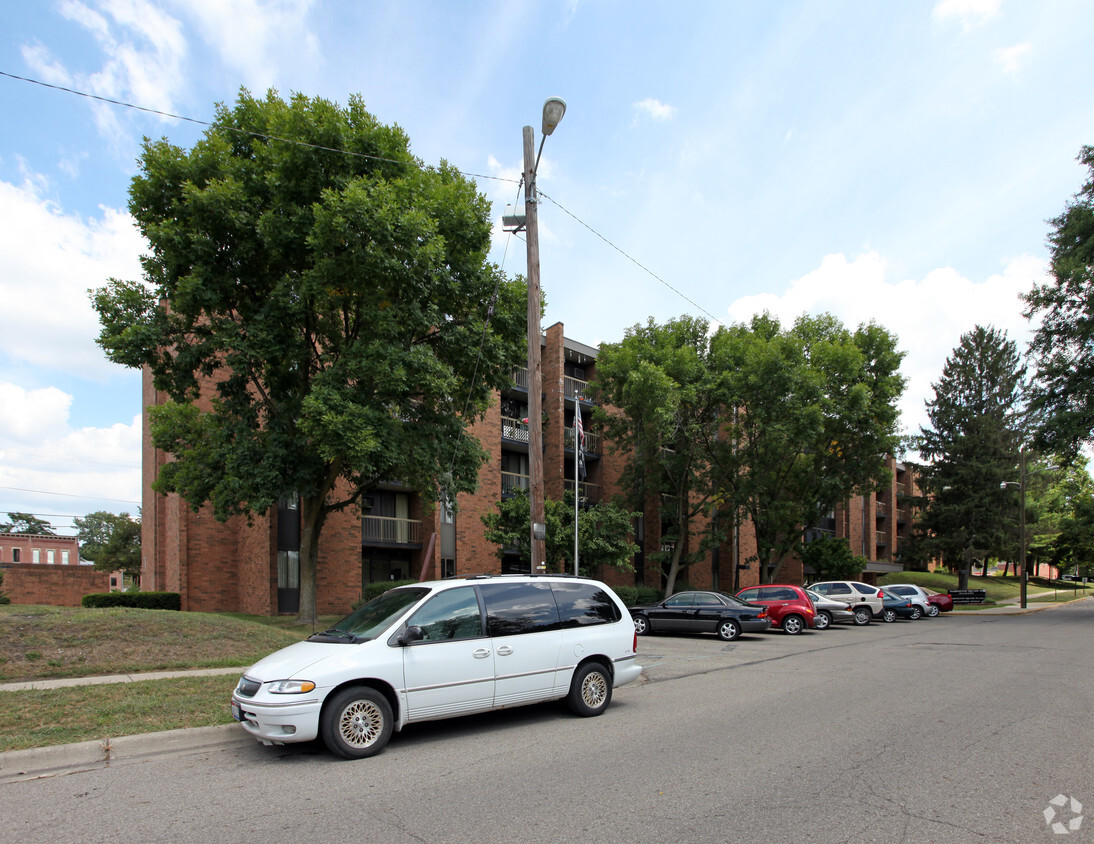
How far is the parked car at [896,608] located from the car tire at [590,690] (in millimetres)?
20896

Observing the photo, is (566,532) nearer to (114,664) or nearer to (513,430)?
(513,430)

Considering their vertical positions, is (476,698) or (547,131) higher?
(547,131)

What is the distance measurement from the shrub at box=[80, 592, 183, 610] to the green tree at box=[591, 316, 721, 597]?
16.2 m

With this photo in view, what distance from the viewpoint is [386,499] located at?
26.7 metres

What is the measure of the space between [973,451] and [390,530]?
1466 inches

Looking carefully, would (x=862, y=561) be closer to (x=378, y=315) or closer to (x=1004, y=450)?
(x=1004, y=450)

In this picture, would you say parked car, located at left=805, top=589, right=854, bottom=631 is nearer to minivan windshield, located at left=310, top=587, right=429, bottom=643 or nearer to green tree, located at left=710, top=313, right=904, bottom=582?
green tree, located at left=710, top=313, right=904, bottom=582

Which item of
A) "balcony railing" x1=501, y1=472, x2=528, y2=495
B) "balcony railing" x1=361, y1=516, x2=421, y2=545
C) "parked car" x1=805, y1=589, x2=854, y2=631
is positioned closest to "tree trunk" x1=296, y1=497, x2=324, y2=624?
"balcony railing" x1=361, y1=516, x2=421, y2=545

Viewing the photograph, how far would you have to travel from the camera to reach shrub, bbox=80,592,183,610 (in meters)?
22.4

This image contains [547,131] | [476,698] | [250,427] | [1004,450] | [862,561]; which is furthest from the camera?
[1004,450]

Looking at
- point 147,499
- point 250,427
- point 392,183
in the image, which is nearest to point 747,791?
point 392,183

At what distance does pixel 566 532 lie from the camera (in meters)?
22.9

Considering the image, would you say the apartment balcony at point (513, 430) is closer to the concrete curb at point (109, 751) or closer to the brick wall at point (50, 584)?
the brick wall at point (50, 584)

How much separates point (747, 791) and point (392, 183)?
13.7 metres
